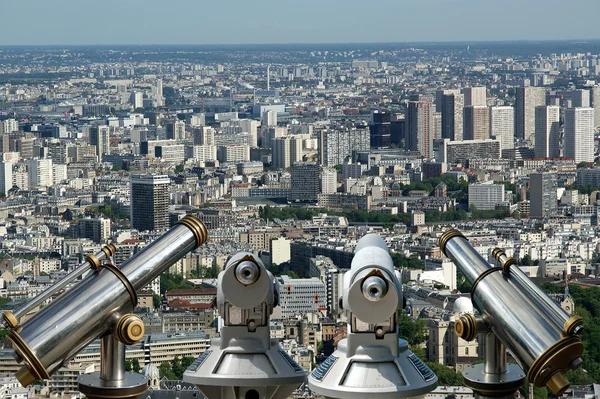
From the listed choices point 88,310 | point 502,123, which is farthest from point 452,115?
point 88,310

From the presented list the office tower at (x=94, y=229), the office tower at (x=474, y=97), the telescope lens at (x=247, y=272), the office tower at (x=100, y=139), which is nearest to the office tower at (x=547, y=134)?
the office tower at (x=474, y=97)

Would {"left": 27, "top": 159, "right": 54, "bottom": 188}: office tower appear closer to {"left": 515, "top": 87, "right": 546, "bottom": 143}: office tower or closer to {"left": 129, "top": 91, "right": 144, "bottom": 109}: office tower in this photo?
{"left": 515, "top": 87, "right": 546, "bottom": 143}: office tower

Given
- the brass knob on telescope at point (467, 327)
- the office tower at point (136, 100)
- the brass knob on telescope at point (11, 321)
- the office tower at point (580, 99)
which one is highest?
the brass knob on telescope at point (11, 321)

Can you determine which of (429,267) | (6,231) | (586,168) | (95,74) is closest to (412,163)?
(586,168)

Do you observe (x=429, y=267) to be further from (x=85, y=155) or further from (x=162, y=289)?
(x=85, y=155)

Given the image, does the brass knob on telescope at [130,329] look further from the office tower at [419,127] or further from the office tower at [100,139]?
the office tower at [100,139]
